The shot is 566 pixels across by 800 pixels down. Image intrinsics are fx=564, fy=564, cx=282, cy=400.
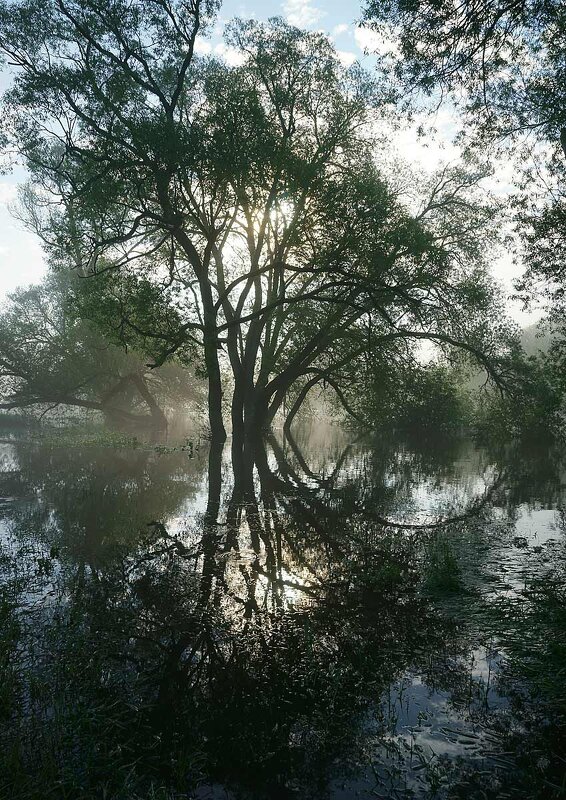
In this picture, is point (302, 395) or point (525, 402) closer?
point (525, 402)

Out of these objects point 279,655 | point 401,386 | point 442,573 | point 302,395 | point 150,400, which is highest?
point 401,386

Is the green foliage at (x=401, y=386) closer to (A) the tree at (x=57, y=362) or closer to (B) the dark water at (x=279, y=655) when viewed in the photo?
(B) the dark water at (x=279, y=655)

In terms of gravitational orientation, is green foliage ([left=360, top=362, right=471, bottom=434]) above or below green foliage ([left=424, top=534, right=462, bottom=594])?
above

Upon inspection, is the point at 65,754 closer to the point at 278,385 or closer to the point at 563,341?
the point at 563,341

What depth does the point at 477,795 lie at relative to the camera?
403 centimetres

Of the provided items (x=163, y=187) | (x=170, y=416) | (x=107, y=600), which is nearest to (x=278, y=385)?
(x=163, y=187)

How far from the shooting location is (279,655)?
6.16 metres

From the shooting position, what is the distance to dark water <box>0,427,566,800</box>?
4270 mm

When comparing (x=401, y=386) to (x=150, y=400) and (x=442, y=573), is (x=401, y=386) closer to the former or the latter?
(x=442, y=573)

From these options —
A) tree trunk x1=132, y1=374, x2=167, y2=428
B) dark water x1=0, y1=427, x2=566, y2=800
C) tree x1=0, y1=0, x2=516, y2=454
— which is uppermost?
tree x1=0, y1=0, x2=516, y2=454

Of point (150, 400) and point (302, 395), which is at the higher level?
point (302, 395)

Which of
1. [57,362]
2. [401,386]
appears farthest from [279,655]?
[57,362]

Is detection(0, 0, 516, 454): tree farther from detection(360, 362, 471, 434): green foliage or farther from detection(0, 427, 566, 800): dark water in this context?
detection(0, 427, 566, 800): dark water

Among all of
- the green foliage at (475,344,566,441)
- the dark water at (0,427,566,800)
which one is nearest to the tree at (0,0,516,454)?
the green foliage at (475,344,566,441)
